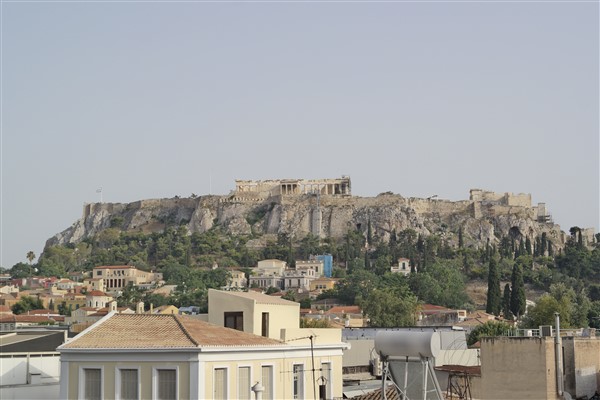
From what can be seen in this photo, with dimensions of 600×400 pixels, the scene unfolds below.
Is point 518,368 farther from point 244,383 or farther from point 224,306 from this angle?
point 224,306

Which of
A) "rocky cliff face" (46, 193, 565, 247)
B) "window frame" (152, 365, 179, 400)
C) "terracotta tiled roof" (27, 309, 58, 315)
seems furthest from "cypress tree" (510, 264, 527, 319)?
"window frame" (152, 365, 179, 400)

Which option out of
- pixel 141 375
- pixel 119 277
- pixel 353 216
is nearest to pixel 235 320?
pixel 141 375

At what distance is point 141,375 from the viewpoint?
24.7 m

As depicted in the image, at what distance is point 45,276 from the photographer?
183 m

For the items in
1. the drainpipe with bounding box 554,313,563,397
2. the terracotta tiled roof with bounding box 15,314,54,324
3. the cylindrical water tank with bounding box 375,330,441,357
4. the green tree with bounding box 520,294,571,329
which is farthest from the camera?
the terracotta tiled roof with bounding box 15,314,54,324

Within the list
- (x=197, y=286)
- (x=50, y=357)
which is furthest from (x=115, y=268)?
(x=50, y=357)

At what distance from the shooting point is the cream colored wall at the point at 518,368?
85.7 feet

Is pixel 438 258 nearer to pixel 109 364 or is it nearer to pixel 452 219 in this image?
pixel 452 219

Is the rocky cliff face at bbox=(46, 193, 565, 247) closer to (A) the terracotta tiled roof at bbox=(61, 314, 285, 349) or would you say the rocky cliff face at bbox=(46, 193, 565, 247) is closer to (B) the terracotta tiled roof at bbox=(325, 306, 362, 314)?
(B) the terracotta tiled roof at bbox=(325, 306, 362, 314)

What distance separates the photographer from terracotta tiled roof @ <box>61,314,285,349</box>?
25.0 meters

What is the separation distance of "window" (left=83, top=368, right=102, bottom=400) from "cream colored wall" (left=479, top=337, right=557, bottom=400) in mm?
8593

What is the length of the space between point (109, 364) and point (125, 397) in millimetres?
774

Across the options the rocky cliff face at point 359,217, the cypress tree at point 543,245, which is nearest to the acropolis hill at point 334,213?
the rocky cliff face at point 359,217

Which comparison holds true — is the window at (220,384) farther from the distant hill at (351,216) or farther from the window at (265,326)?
the distant hill at (351,216)
